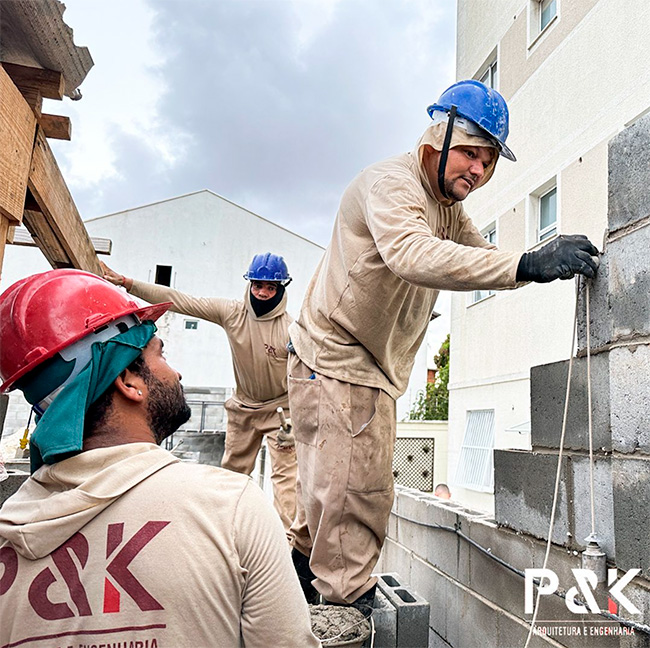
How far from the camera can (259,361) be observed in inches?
187

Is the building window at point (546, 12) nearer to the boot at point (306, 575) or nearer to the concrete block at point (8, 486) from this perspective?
the boot at point (306, 575)

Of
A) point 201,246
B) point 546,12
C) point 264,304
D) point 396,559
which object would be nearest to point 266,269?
point 264,304

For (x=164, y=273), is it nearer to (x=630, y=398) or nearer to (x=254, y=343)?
(x=254, y=343)

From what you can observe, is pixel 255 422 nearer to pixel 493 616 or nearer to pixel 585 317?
pixel 493 616

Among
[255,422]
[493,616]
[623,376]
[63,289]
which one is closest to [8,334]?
[63,289]

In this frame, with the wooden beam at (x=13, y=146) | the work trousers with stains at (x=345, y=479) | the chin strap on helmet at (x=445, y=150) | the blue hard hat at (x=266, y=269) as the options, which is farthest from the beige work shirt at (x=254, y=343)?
the wooden beam at (x=13, y=146)

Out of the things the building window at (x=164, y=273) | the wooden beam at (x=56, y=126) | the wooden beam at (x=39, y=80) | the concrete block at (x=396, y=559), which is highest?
the building window at (x=164, y=273)

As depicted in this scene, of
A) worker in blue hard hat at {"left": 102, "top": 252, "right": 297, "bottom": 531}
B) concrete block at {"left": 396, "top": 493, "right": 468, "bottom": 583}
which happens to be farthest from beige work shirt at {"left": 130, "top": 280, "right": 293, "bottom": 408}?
concrete block at {"left": 396, "top": 493, "right": 468, "bottom": 583}

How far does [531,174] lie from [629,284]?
772cm

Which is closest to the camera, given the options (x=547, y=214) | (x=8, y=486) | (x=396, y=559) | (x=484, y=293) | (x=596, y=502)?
(x=596, y=502)

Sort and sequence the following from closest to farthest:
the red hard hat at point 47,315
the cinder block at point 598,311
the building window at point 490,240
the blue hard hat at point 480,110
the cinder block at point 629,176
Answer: the red hard hat at point 47,315
the cinder block at point 629,176
the cinder block at point 598,311
the blue hard hat at point 480,110
the building window at point 490,240

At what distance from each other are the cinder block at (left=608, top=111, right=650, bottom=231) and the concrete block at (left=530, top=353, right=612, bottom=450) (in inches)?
17.9

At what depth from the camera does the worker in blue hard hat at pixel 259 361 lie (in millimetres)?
4621

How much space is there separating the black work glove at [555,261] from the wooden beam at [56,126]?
168 cm
